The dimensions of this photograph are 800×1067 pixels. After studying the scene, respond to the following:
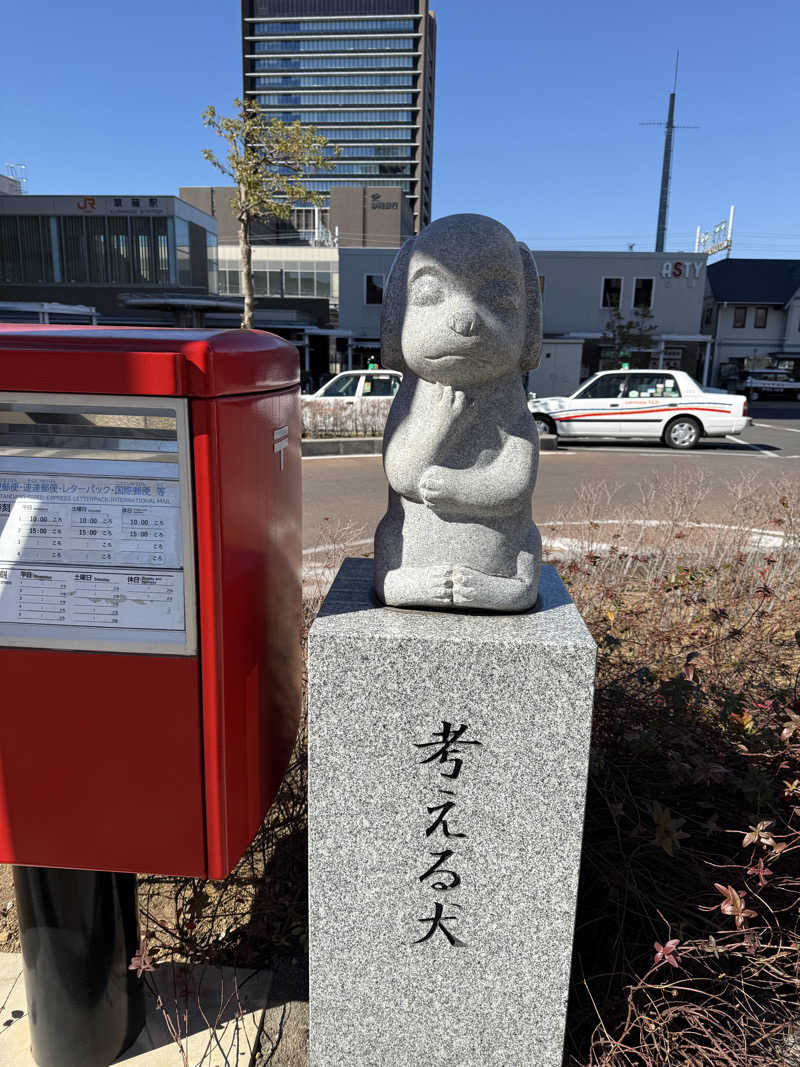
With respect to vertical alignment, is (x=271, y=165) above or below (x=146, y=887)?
above

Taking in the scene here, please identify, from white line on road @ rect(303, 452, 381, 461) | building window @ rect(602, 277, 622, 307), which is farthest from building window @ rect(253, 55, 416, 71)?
white line on road @ rect(303, 452, 381, 461)

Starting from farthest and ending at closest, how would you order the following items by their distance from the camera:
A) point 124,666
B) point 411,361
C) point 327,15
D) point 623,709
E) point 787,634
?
point 327,15 → point 787,634 → point 623,709 → point 411,361 → point 124,666

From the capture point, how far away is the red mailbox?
5.35 feet

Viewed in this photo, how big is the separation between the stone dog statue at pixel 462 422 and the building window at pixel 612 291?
28.4 meters

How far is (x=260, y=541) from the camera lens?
1985 mm

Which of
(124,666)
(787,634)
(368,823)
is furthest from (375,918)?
(787,634)

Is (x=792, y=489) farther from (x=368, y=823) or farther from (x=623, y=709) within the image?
(x=368, y=823)

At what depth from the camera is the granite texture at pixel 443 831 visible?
1.86 metres

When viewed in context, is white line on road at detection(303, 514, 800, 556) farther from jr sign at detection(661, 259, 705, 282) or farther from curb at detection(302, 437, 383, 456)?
jr sign at detection(661, 259, 705, 282)

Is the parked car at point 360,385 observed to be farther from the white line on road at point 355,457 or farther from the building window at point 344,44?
the building window at point 344,44

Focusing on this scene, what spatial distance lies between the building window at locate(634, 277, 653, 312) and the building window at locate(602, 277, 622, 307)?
0.65 metres

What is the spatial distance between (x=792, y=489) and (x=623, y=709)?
3.83 metres

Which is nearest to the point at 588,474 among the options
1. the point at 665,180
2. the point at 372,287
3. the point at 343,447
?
the point at 343,447

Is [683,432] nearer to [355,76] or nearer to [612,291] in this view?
[612,291]
